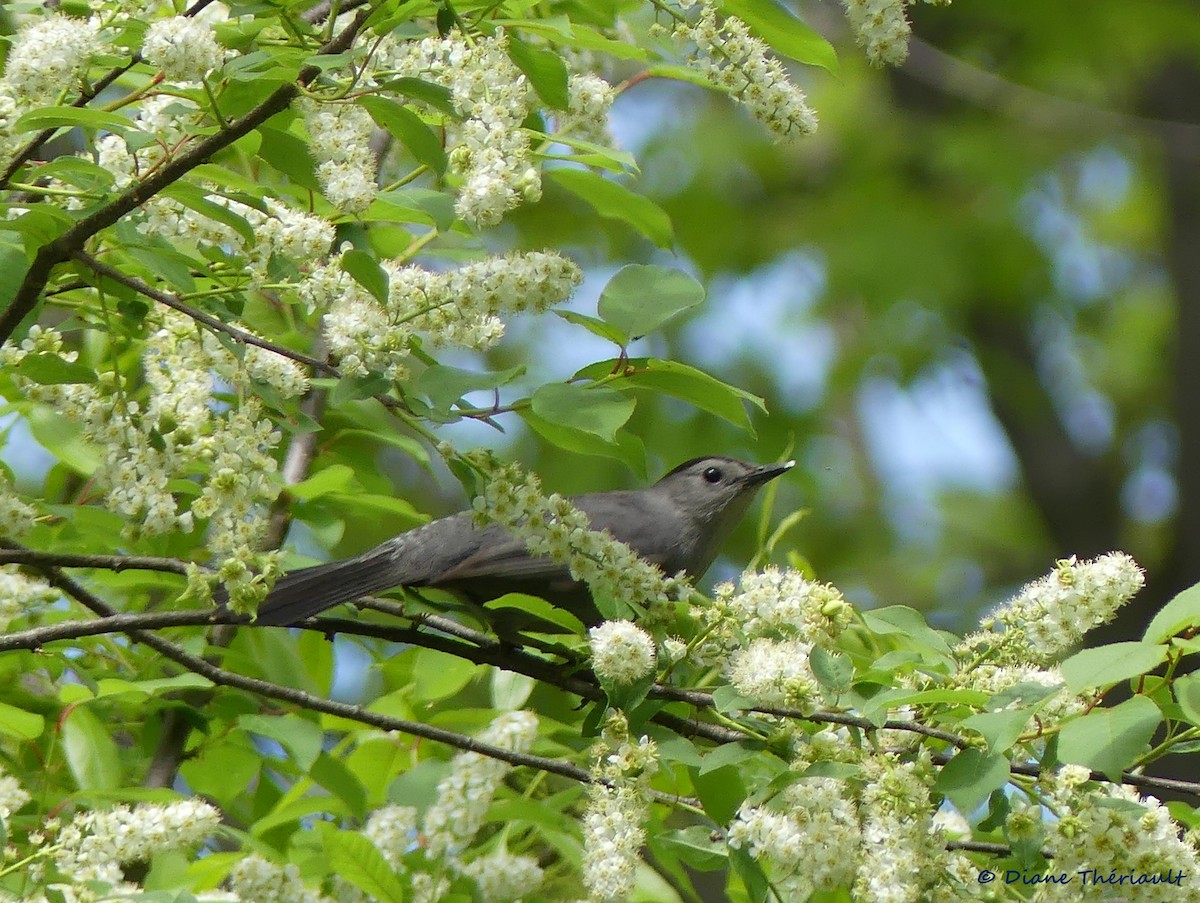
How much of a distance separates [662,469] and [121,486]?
6.44 metres

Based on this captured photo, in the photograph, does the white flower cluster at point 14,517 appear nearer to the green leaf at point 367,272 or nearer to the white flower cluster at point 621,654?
the green leaf at point 367,272

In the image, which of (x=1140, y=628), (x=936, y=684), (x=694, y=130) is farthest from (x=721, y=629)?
(x=694, y=130)

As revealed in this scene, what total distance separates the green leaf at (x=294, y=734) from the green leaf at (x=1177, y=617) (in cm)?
164

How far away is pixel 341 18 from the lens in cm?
283

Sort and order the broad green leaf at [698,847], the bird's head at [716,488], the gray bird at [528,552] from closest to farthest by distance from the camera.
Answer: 1. the broad green leaf at [698,847]
2. the gray bird at [528,552]
3. the bird's head at [716,488]

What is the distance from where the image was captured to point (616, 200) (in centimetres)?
327

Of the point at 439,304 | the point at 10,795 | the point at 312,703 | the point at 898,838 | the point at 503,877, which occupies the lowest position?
the point at 503,877

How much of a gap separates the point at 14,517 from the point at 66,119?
801mm

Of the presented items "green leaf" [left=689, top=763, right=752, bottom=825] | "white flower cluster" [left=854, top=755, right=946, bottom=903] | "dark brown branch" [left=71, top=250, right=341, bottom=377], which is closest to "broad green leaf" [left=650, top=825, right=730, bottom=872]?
"green leaf" [left=689, top=763, right=752, bottom=825]

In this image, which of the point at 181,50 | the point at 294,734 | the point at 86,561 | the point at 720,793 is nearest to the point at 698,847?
the point at 720,793

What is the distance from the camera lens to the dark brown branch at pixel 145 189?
217 centimetres

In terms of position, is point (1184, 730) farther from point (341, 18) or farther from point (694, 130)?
point (694, 130)

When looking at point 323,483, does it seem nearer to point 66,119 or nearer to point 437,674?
point 437,674

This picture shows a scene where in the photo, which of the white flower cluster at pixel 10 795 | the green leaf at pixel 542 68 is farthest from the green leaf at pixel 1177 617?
the white flower cluster at pixel 10 795
